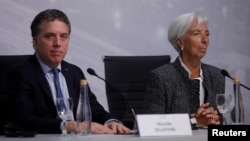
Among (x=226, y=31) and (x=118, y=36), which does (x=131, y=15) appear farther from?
(x=226, y=31)

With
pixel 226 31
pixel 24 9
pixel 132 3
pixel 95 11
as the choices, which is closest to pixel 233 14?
pixel 226 31

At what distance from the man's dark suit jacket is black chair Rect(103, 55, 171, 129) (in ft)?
1.70

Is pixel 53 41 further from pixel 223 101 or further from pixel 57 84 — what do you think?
pixel 223 101

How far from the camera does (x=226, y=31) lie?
459 centimetres

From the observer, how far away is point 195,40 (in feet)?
11.2

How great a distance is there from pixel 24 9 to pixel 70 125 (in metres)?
1.87

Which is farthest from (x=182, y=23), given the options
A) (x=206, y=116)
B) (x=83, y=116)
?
(x=83, y=116)

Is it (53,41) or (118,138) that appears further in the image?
(53,41)

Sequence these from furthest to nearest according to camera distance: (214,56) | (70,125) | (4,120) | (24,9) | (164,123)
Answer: (214,56), (24,9), (4,120), (70,125), (164,123)

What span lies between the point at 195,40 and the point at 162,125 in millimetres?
1223

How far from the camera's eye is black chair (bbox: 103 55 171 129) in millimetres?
3578

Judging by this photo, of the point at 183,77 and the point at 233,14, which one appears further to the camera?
the point at 233,14

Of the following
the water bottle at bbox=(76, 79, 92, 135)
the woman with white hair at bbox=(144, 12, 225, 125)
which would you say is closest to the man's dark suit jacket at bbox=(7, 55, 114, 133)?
the water bottle at bbox=(76, 79, 92, 135)

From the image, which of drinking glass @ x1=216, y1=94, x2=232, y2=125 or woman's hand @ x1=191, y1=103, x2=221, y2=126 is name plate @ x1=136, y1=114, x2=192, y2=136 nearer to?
drinking glass @ x1=216, y1=94, x2=232, y2=125
